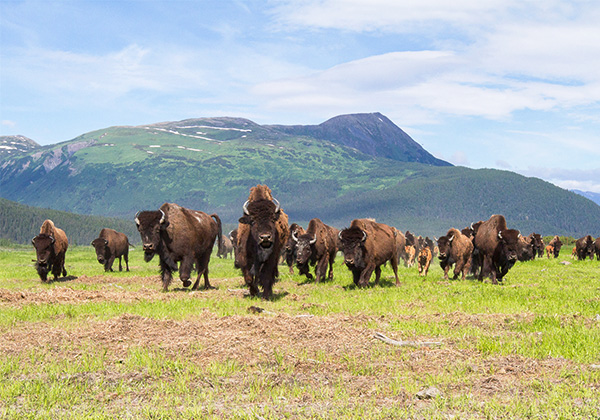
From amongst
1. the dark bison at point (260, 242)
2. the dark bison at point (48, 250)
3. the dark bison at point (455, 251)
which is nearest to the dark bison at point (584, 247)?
the dark bison at point (455, 251)

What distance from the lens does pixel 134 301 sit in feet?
52.1

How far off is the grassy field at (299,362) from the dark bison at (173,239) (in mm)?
4463

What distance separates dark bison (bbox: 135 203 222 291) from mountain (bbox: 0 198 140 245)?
13809cm

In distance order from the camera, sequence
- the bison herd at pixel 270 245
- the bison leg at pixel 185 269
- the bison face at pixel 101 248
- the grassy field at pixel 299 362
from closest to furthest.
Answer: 1. the grassy field at pixel 299 362
2. the bison herd at pixel 270 245
3. the bison leg at pixel 185 269
4. the bison face at pixel 101 248

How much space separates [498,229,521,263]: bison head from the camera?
68.2ft

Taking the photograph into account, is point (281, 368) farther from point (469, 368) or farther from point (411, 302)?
point (411, 302)

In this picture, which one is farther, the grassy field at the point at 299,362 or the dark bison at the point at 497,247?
the dark bison at the point at 497,247

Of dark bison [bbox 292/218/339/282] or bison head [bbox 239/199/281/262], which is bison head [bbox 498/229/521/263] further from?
bison head [bbox 239/199/281/262]

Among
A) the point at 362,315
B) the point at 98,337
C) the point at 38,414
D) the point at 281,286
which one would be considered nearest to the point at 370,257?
the point at 281,286

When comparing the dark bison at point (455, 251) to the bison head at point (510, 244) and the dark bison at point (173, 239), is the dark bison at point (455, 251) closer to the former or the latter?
the bison head at point (510, 244)

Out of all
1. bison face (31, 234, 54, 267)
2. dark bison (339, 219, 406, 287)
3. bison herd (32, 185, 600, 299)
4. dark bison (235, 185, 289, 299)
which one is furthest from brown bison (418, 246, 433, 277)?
bison face (31, 234, 54, 267)

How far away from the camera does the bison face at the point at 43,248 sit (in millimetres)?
23141

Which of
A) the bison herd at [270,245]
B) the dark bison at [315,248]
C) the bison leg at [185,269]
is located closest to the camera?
the bison herd at [270,245]

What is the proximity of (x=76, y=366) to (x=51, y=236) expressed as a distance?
17357 millimetres
